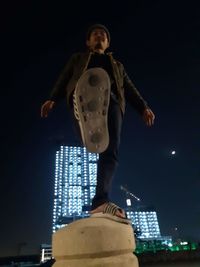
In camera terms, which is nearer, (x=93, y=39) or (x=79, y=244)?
(x=79, y=244)

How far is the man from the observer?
1.45 metres

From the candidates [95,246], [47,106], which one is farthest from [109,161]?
[47,106]

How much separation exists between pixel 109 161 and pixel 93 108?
359 mm

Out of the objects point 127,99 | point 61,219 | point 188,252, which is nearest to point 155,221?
point 61,219

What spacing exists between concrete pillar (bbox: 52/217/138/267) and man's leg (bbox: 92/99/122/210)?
0.69 feet

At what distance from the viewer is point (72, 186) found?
47.2 meters

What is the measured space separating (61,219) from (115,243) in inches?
1926

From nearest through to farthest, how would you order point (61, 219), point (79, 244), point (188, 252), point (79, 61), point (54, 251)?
1. point (79, 244)
2. point (54, 251)
3. point (79, 61)
4. point (188, 252)
5. point (61, 219)

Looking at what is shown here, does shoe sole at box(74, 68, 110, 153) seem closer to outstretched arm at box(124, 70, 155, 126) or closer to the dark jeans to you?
the dark jeans

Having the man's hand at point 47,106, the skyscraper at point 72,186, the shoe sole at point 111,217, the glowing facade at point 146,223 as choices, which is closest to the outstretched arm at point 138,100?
the man's hand at point 47,106

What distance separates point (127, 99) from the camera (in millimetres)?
2098

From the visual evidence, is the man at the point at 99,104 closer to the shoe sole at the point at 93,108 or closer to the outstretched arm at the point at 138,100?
the shoe sole at the point at 93,108

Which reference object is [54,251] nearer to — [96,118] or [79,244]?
[79,244]

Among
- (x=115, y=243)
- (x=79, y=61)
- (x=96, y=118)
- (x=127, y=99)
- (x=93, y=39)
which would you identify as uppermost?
(x=93, y=39)
